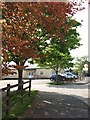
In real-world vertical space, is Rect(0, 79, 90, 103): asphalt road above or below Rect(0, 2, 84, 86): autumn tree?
below

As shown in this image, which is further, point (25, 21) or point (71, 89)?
point (71, 89)

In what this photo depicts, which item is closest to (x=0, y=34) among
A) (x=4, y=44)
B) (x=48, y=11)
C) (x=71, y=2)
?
(x=4, y=44)

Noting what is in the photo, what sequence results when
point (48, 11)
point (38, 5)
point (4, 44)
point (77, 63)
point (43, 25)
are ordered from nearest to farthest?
point (4, 44)
point (38, 5)
point (48, 11)
point (43, 25)
point (77, 63)

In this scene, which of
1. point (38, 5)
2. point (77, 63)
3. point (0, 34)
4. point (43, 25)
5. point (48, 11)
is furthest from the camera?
point (77, 63)

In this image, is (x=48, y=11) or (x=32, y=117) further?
(x=32, y=117)

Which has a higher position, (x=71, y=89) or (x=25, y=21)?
(x=25, y=21)

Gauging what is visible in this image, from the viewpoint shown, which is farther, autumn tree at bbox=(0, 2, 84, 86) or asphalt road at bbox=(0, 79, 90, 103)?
asphalt road at bbox=(0, 79, 90, 103)

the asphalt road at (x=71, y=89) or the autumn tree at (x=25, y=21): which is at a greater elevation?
the autumn tree at (x=25, y=21)

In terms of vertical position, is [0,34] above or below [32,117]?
above

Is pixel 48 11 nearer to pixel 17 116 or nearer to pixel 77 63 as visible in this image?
pixel 17 116

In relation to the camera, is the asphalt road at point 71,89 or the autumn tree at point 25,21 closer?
the autumn tree at point 25,21

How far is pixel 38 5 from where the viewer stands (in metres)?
9.29

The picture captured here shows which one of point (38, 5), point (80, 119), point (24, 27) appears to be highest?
point (38, 5)

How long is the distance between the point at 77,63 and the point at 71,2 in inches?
2362
